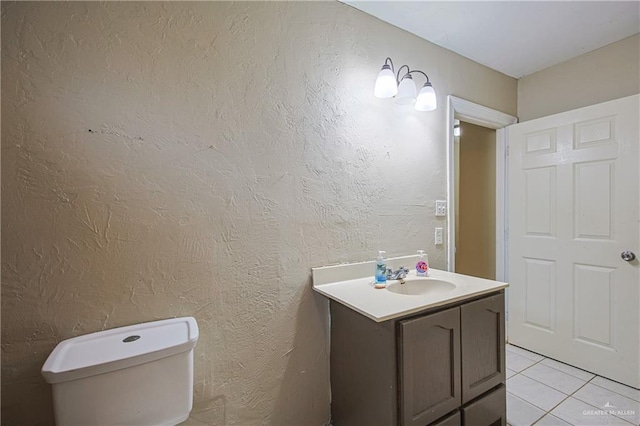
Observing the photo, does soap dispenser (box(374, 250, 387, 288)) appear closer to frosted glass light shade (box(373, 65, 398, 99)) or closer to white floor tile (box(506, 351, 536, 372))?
frosted glass light shade (box(373, 65, 398, 99))

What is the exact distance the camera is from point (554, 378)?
1874mm

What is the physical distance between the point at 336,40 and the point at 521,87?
6.35 feet

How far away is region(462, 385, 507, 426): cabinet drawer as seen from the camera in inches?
47.6

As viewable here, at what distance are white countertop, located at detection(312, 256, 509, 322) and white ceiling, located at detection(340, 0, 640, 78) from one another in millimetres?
1459

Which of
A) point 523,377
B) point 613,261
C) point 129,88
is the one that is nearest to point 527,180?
point 613,261

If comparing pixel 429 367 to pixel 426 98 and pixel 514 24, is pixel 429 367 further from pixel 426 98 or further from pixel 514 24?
pixel 514 24

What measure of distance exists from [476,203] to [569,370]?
1561 mm

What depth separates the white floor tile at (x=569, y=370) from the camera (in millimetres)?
1886

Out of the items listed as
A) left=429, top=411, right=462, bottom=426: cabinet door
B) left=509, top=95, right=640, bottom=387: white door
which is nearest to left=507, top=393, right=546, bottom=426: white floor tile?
left=429, top=411, right=462, bottom=426: cabinet door

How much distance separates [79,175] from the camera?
99cm

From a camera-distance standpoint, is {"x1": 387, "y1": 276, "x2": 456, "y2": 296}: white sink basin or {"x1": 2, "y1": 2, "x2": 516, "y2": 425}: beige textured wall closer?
{"x1": 2, "y1": 2, "x2": 516, "y2": 425}: beige textured wall

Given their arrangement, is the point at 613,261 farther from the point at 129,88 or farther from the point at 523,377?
the point at 129,88

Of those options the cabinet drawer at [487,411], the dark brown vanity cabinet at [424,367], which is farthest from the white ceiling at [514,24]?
the cabinet drawer at [487,411]

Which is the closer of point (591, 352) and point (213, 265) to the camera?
point (213, 265)
